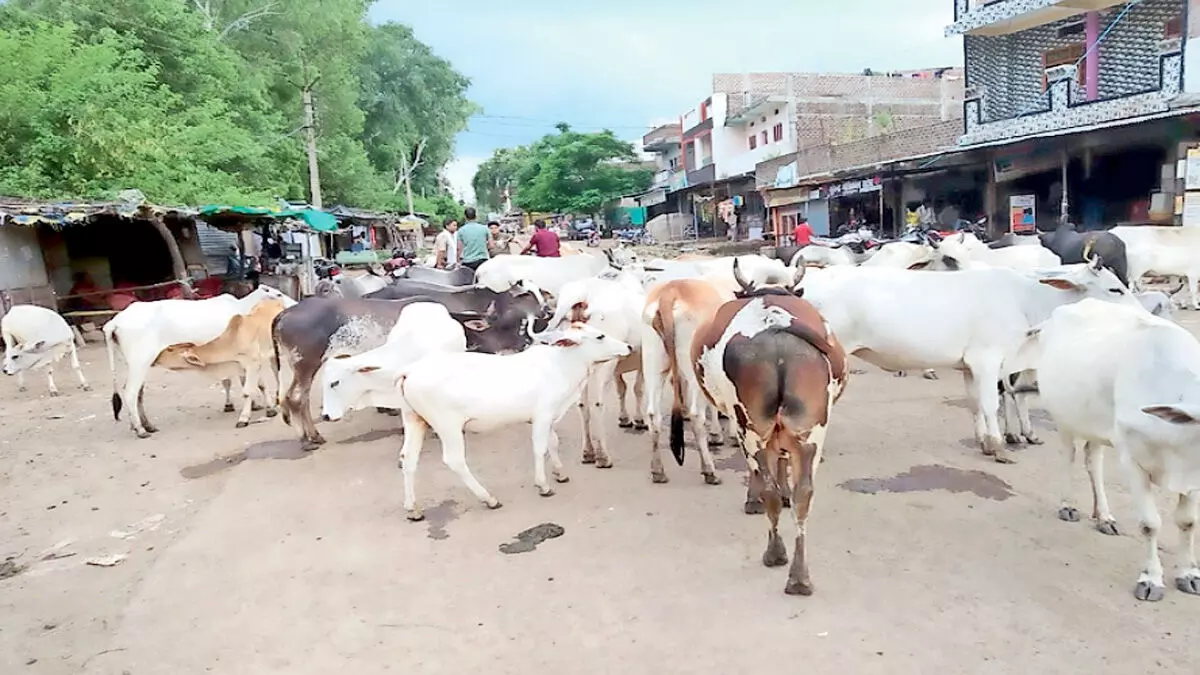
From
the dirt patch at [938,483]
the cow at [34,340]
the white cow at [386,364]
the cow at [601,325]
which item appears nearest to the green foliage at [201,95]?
the cow at [34,340]

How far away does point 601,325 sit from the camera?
6719 millimetres

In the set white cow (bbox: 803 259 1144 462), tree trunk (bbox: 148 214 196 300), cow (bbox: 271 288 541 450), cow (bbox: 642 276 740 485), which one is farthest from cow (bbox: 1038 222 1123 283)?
tree trunk (bbox: 148 214 196 300)

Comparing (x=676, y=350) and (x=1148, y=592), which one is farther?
(x=676, y=350)

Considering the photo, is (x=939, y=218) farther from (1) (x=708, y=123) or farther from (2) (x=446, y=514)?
(1) (x=708, y=123)

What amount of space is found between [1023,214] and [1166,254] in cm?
570

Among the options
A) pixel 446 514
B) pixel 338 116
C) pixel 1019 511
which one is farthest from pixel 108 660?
pixel 338 116

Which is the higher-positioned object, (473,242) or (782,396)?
(473,242)

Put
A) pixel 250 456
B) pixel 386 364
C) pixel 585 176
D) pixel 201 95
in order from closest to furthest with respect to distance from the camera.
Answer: pixel 386 364 → pixel 250 456 → pixel 201 95 → pixel 585 176

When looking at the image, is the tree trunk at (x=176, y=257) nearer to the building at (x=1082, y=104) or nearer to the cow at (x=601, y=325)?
the cow at (x=601, y=325)

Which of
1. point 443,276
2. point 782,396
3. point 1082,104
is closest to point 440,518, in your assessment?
point 782,396

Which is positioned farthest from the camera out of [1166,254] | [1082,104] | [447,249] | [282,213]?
[282,213]

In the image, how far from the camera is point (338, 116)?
33.2 metres

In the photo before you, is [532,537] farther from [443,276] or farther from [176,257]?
[176,257]

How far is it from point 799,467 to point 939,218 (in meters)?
17.8
